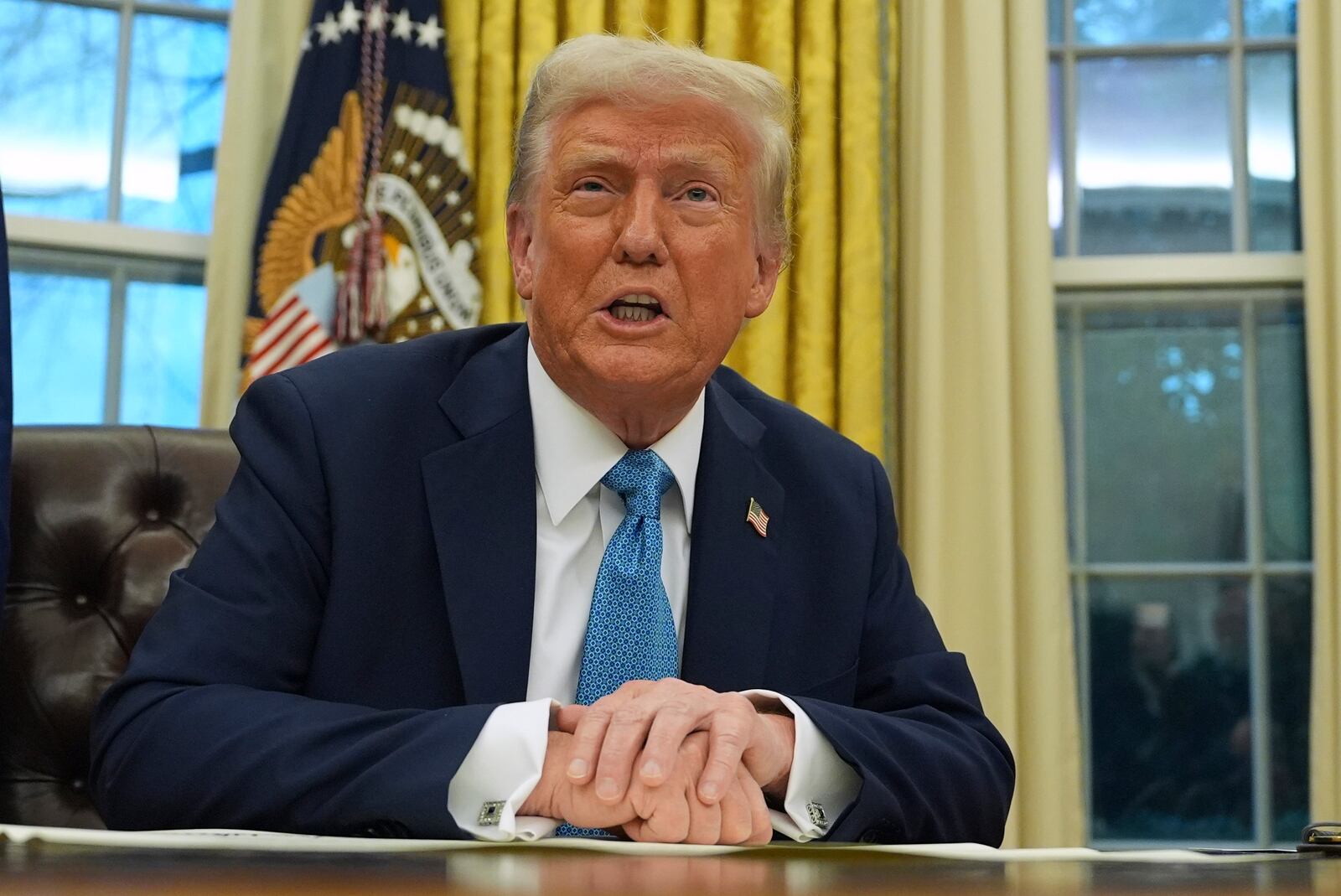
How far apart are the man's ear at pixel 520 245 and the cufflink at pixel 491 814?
70 cm

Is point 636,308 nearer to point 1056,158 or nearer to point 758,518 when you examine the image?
point 758,518

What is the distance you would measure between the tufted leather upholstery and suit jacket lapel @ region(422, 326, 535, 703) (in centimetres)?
51

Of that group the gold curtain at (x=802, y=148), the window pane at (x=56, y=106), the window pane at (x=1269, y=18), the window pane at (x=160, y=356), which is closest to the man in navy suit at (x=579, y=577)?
the gold curtain at (x=802, y=148)

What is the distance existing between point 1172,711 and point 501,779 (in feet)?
8.90

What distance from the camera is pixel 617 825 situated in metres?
1.26

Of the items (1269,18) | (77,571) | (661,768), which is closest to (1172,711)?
(1269,18)

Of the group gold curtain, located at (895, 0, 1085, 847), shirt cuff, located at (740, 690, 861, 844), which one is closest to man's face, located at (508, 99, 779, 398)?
shirt cuff, located at (740, 690, 861, 844)

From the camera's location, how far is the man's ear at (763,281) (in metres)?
1.87

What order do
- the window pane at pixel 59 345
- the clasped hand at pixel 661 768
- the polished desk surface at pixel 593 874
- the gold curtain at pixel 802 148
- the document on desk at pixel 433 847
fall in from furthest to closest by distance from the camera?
the window pane at pixel 59 345, the gold curtain at pixel 802 148, the clasped hand at pixel 661 768, the document on desk at pixel 433 847, the polished desk surface at pixel 593 874

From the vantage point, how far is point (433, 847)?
38.8 inches

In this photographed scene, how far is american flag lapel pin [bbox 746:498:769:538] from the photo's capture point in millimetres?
1764

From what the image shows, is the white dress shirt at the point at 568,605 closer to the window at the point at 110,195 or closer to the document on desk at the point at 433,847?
the document on desk at the point at 433,847

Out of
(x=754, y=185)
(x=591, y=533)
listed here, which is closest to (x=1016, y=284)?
(x=754, y=185)

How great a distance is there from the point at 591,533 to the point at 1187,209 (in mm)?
2531
